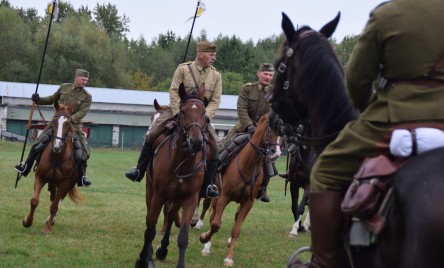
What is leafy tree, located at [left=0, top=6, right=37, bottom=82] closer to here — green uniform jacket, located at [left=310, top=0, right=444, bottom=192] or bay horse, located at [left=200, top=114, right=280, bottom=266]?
bay horse, located at [left=200, top=114, right=280, bottom=266]

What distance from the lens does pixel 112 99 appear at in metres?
71.4

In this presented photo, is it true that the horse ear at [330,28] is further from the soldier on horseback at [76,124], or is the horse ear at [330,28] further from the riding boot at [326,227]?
the soldier on horseback at [76,124]

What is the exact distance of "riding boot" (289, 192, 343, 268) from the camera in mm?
4617

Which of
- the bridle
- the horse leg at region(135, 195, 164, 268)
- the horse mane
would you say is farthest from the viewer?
the horse leg at region(135, 195, 164, 268)

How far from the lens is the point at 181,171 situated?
10.0 metres

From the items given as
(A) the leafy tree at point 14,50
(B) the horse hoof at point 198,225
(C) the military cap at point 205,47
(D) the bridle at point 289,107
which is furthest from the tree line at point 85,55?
(D) the bridle at point 289,107

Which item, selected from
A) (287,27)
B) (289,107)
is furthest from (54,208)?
(287,27)

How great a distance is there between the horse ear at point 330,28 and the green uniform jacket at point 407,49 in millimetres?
926

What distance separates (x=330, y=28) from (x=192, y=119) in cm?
435

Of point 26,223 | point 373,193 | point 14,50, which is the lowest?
point 26,223

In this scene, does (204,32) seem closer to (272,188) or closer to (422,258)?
(272,188)

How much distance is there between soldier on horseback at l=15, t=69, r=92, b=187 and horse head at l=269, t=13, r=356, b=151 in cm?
937

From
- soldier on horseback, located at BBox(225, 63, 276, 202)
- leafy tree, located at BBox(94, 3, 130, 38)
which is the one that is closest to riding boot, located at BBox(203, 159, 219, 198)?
soldier on horseback, located at BBox(225, 63, 276, 202)

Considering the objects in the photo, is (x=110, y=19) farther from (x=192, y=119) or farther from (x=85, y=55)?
(x=192, y=119)
